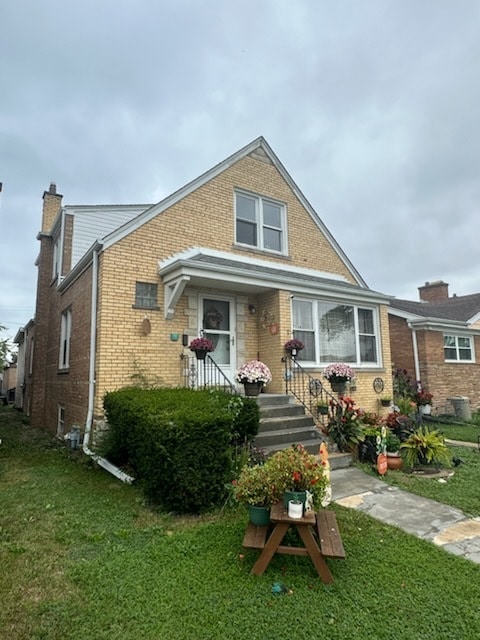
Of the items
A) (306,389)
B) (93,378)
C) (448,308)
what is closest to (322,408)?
(306,389)

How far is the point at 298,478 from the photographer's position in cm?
331

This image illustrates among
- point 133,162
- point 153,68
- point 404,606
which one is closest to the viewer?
point 404,606

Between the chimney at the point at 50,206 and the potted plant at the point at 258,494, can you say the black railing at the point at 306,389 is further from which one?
the chimney at the point at 50,206

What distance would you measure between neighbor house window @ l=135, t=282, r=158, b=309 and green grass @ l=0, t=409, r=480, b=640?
A: 419 cm

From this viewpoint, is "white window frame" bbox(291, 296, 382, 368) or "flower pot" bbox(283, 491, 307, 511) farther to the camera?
"white window frame" bbox(291, 296, 382, 368)

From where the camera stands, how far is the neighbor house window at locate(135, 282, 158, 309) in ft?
25.5

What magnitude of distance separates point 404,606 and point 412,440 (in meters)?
4.23

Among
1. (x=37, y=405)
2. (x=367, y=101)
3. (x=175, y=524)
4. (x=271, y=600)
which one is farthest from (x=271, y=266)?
(x=37, y=405)

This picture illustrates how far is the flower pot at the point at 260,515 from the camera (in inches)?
137

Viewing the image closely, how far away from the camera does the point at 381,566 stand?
3.23 meters

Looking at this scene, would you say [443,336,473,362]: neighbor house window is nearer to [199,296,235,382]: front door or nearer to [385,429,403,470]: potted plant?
[385,429,403,470]: potted plant

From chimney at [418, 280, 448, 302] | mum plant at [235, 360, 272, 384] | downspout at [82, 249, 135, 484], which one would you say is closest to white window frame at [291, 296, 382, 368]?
mum plant at [235, 360, 272, 384]

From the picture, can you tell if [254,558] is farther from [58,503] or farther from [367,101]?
[367,101]

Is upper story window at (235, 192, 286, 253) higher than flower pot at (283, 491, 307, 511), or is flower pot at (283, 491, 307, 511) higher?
upper story window at (235, 192, 286, 253)
